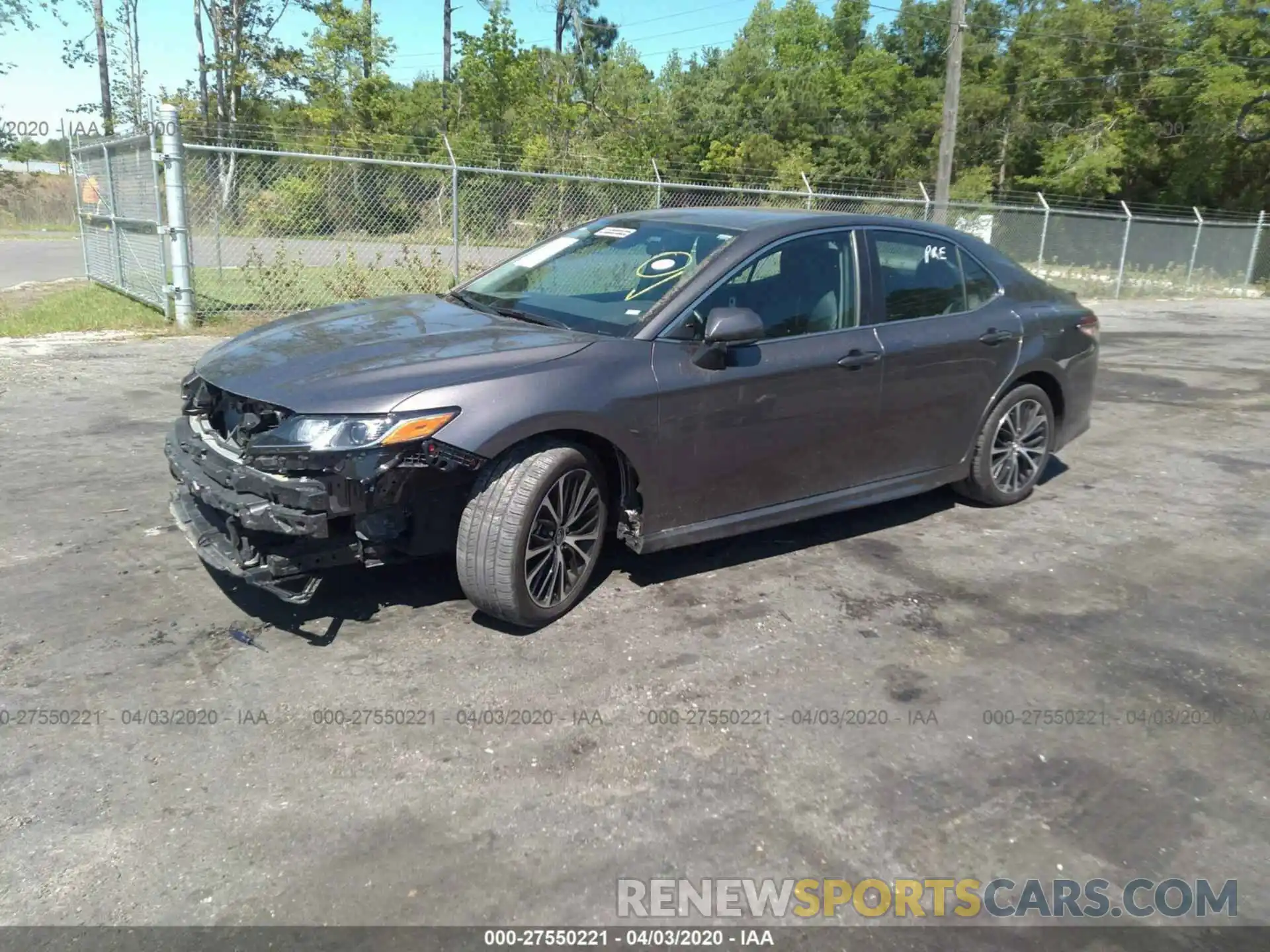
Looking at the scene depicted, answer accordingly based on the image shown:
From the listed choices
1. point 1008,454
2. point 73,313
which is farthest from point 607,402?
point 73,313

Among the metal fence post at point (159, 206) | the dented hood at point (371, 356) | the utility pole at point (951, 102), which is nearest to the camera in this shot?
the dented hood at point (371, 356)

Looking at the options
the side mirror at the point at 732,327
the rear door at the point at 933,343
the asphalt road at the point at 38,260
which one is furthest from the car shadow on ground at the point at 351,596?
the asphalt road at the point at 38,260

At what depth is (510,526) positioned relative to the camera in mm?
3643

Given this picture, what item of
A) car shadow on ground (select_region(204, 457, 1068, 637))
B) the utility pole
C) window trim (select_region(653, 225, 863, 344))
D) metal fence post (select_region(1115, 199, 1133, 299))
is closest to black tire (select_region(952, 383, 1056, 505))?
car shadow on ground (select_region(204, 457, 1068, 637))

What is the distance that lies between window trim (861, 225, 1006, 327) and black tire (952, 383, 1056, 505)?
57 cm

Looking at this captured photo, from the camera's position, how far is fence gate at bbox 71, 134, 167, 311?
10688mm

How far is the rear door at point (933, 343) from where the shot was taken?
4.85 meters

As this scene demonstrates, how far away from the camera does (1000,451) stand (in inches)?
221

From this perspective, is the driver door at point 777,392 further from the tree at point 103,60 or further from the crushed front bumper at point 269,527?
the tree at point 103,60

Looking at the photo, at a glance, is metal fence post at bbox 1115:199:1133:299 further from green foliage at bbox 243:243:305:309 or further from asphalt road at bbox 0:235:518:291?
green foliage at bbox 243:243:305:309

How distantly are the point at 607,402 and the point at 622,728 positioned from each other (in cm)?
128

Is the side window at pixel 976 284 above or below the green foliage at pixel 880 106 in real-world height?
below

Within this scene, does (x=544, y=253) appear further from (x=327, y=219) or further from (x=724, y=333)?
(x=327, y=219)

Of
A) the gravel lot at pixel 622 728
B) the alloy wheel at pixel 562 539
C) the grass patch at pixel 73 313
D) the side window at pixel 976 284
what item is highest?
the side window at pixel 976 284
